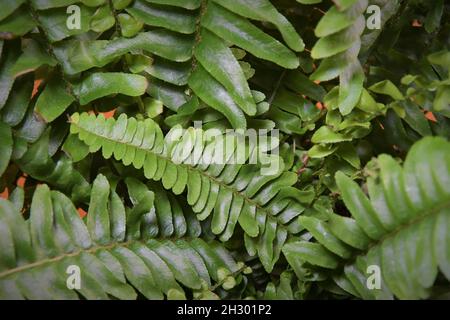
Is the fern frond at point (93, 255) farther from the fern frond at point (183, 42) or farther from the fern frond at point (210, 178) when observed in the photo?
the fern frond at point (183, 42)

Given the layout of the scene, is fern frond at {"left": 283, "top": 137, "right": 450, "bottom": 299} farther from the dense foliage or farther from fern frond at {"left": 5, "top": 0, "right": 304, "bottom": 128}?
fern frond at {"left": 5, "top": 0, "right": 304, "bottom": 128}

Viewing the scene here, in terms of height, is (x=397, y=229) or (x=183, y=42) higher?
(x=183, y=42)

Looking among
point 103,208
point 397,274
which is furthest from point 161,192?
point 397,274

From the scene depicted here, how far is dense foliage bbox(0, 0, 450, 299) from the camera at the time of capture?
2.09ft

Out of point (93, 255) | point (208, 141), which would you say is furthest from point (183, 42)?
point (93, 255)

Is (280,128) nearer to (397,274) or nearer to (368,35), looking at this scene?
(368,35)

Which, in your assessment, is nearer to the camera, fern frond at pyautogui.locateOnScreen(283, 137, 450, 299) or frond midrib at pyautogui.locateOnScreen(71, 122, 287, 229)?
fern frond at pyautogui.locateOnScreen(283, 137, 450, 299)

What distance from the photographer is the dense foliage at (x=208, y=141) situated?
2.09 ft

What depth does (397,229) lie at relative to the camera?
23.5 inches

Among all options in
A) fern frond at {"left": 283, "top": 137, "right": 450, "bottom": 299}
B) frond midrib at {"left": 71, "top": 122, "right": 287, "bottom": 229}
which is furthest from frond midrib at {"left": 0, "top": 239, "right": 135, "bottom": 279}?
fern frond at {"left": 283, "top": 137, "right": 450, "bottom": 299}

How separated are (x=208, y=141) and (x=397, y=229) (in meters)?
0.27

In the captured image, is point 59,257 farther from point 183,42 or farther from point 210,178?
point 183,42

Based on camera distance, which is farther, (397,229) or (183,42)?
(183,42)

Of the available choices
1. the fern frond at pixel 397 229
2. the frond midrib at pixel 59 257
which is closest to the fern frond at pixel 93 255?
the frond midrib at pixel 59 257
